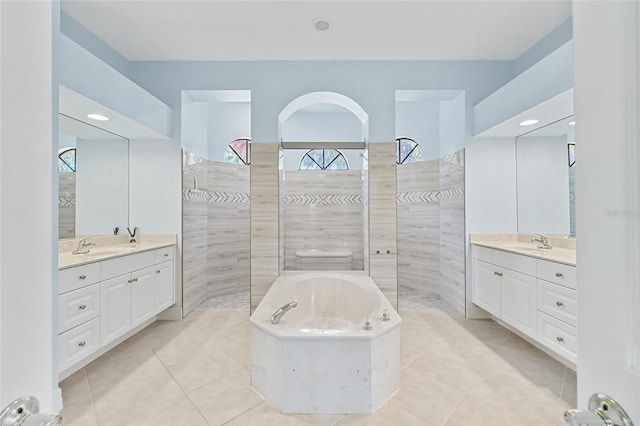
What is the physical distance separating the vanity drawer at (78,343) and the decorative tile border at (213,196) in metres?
1.59

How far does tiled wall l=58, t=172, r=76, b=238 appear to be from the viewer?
262 cm

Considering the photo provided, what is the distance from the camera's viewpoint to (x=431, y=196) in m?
4.06

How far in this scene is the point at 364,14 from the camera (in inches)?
98.7

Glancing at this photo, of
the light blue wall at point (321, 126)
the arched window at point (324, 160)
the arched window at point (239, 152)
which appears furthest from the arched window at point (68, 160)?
the arched window at point (324, 160)

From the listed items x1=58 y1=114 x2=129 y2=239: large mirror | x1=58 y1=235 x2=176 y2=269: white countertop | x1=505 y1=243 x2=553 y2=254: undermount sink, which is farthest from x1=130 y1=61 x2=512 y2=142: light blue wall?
x1=505 y1=243 x2=553 y2=254: undermount sink

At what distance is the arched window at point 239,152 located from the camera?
4.77 meters

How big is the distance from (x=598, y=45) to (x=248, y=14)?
2831mm

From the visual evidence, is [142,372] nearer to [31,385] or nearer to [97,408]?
[97,408]

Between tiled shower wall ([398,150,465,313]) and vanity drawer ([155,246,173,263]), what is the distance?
10.8ft

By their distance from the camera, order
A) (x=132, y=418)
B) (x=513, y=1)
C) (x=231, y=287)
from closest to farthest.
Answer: (x=132, y=418), (x=513, y=1), (x=231, y=287)

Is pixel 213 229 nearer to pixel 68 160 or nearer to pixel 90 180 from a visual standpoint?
pixel 90 180

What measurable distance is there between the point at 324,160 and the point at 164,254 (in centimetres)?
301

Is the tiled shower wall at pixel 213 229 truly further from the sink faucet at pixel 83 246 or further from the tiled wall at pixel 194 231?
the sink faucet at pixel 83 246

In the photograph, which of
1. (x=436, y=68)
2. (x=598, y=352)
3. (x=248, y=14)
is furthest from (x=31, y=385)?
(x=436, y=68)
